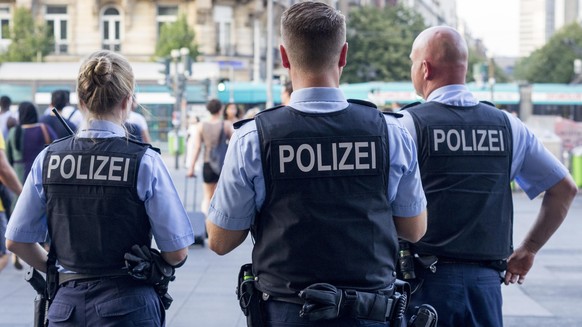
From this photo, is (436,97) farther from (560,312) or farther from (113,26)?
(113,26)

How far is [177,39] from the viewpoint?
159ft

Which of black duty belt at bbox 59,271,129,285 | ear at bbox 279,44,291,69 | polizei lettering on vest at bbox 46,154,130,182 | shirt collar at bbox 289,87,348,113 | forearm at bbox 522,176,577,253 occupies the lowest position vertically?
black duty belt at bbox 59,271,129,285

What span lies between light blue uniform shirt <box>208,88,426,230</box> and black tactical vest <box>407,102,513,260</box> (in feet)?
2.40

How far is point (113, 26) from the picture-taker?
176 ft

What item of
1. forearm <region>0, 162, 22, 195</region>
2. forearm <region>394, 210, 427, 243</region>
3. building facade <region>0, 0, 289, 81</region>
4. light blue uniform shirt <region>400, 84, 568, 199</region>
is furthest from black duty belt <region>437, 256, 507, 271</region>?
building facade <region>0, 0, 289, 81</region>

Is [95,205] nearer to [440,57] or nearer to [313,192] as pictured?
[313,192]

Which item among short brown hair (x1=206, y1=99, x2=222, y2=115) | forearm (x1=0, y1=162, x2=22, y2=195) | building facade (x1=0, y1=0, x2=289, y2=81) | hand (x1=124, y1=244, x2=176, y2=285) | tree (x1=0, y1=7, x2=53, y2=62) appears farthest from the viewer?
building facade (x1=0, y1=0, x2=289, y2=81)

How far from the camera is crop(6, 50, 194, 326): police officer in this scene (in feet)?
13.5

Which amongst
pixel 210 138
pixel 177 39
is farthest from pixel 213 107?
pixel 177 39

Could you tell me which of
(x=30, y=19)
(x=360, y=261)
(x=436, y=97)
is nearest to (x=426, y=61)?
(x=436, y=97)

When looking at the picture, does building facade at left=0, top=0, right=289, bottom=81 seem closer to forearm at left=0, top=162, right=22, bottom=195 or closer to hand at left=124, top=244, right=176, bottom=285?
forearm at left=0, top=162, right=22, bottom=195

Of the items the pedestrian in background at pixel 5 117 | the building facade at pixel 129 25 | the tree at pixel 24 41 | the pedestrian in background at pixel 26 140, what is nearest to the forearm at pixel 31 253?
the pedestrian in background at pixel 26 140

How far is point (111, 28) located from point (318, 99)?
51.3 metres

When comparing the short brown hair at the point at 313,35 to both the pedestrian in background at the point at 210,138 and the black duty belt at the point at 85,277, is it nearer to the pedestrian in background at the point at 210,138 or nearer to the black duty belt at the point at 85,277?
the black duty belt at the point at 85,277
